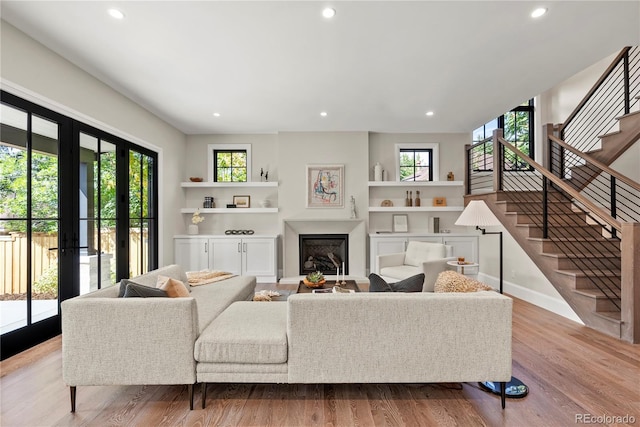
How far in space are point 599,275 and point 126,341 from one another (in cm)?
447

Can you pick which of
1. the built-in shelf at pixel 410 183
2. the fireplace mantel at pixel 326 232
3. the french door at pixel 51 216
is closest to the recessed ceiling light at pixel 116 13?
the french door at pixel 51 216

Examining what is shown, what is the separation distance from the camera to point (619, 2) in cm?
234

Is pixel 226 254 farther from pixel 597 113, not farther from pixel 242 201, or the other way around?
pixel 597 113

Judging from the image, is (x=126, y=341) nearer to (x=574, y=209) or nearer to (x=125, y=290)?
(x=125, y=290)

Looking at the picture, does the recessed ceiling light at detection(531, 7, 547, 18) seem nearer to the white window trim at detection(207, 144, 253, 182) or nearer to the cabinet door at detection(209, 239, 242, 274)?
the white window trim at detection(207, 144, 253, 182)

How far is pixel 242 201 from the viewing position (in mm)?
6047

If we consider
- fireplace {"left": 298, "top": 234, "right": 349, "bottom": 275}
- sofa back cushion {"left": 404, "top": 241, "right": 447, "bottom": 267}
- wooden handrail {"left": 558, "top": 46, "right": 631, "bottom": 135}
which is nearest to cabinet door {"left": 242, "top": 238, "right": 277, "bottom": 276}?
fireplace {"left": 298, "top": 234, "right": 349, "bottom": 275}

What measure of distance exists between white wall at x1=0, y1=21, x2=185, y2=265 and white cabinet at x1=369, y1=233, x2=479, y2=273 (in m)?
3.57

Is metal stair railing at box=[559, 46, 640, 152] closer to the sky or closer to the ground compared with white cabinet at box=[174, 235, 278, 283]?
closer to the sky

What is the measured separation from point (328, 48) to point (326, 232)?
3.49m

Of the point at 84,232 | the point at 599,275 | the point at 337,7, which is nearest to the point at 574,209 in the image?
the point at 599,275

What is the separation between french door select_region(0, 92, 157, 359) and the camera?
2686 millimetres

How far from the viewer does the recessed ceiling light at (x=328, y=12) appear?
7.77 feet

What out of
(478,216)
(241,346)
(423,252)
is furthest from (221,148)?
(241,346)
